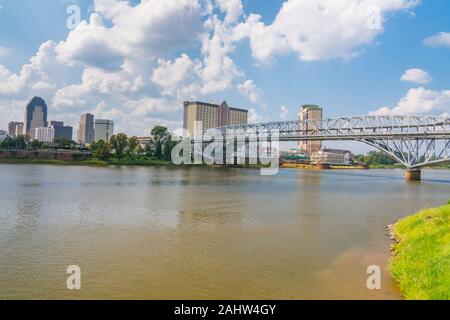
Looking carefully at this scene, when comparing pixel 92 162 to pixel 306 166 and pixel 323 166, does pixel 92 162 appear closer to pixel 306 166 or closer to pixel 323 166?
pixel 306 166

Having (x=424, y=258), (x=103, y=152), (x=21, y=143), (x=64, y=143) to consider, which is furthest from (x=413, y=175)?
(x=21, y=143)

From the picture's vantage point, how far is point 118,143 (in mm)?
96562

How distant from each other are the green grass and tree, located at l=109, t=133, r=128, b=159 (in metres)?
87.4

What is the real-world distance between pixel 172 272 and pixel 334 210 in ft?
58.7

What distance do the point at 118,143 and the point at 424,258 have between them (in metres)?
92.6

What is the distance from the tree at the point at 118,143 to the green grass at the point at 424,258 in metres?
87.4

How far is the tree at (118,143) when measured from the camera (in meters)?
96.0

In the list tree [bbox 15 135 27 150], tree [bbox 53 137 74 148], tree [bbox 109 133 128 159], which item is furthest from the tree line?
tree [bbox 15 135 27 150]

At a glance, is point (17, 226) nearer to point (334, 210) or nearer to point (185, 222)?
point (185, 222)

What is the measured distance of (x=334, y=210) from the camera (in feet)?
85.7

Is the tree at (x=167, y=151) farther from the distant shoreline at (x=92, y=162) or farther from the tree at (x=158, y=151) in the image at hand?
the distant shoreline at (x=92, y=162)

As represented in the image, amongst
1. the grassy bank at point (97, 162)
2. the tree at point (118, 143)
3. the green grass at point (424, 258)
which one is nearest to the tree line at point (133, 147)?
the tree at point (118, 143)

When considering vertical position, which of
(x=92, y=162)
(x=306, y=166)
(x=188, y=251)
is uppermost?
(x=92, y=162)
